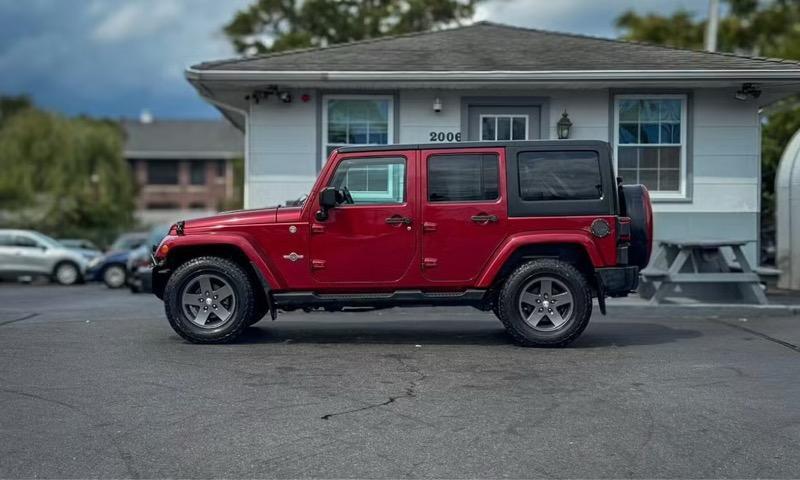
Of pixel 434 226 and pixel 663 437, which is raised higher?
pixel 434 226

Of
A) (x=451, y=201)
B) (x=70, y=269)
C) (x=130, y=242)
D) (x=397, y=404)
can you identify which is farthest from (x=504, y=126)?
(x=70, y=269)

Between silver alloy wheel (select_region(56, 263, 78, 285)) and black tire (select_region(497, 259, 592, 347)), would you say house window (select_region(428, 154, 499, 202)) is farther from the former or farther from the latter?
silver alloy wheel (select_region(56, 263, 78, 285))

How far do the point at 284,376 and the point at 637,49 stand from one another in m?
9.85

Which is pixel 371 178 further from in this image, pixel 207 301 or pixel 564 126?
pixel 564 126

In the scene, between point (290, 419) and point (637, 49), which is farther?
point (637, 49)

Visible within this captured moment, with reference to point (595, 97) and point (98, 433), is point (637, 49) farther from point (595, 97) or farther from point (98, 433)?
point (98, 433)

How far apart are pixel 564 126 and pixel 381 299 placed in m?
6.04

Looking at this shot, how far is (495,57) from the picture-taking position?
14383 millimetres

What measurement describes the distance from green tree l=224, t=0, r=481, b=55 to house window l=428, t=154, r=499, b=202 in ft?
84.2

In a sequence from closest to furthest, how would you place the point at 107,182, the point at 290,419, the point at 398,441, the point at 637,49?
the point at 398,441, the point at 290,419, the point at 637,49, the point at 107,182

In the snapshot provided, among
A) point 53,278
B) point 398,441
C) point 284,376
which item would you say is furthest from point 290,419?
point 53,278

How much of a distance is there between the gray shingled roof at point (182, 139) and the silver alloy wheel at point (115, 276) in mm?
30754

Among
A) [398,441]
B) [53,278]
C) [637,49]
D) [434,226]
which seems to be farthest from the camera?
[53,278]

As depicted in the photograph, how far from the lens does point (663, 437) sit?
566cm
